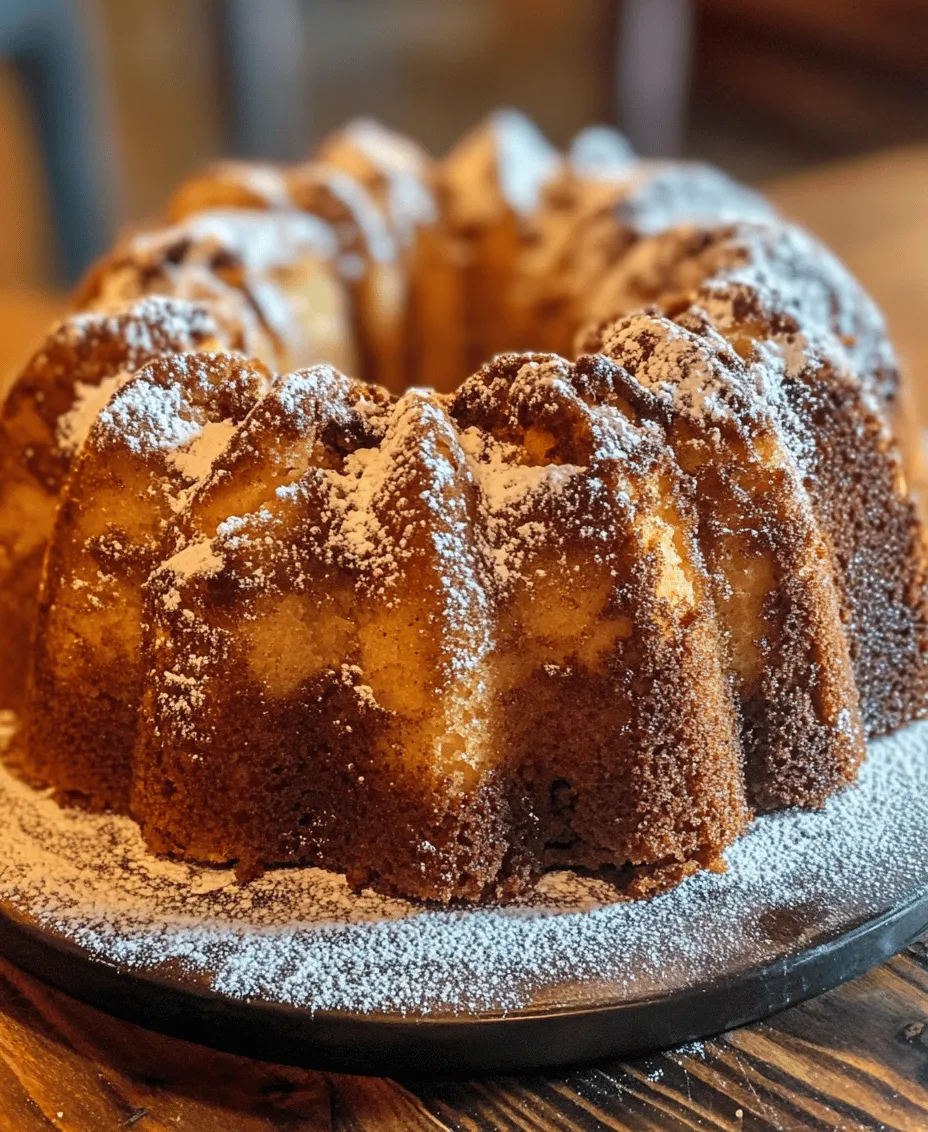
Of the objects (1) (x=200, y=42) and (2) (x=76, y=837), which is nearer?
(2) (x=76, y=837)

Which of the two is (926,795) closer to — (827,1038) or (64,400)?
(827,1038)

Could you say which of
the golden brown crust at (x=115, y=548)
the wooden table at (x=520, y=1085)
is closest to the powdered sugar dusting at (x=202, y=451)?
the golden brown crust at (x=115, y=548)

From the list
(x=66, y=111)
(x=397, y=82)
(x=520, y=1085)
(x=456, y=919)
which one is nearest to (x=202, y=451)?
(x=456, y=919)

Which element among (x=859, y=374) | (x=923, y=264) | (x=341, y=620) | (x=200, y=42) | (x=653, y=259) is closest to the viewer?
(x=341, y=620)

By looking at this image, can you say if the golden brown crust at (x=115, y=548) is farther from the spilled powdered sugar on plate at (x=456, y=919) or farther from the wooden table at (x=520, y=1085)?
the wooden table at (x=520, y=1085)

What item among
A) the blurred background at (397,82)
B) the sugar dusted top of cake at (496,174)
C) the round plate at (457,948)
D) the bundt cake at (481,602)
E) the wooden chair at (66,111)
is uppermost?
the blurred background at (397,82)

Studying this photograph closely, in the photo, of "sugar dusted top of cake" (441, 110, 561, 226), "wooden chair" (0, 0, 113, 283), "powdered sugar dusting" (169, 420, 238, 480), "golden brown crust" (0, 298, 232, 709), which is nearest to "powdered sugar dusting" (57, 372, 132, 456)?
"golden brown crust" (0, 298, 232, 709)

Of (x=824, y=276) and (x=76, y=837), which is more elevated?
(x=824, y=276)

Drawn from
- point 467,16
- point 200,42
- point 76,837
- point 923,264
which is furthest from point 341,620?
point 467,16
